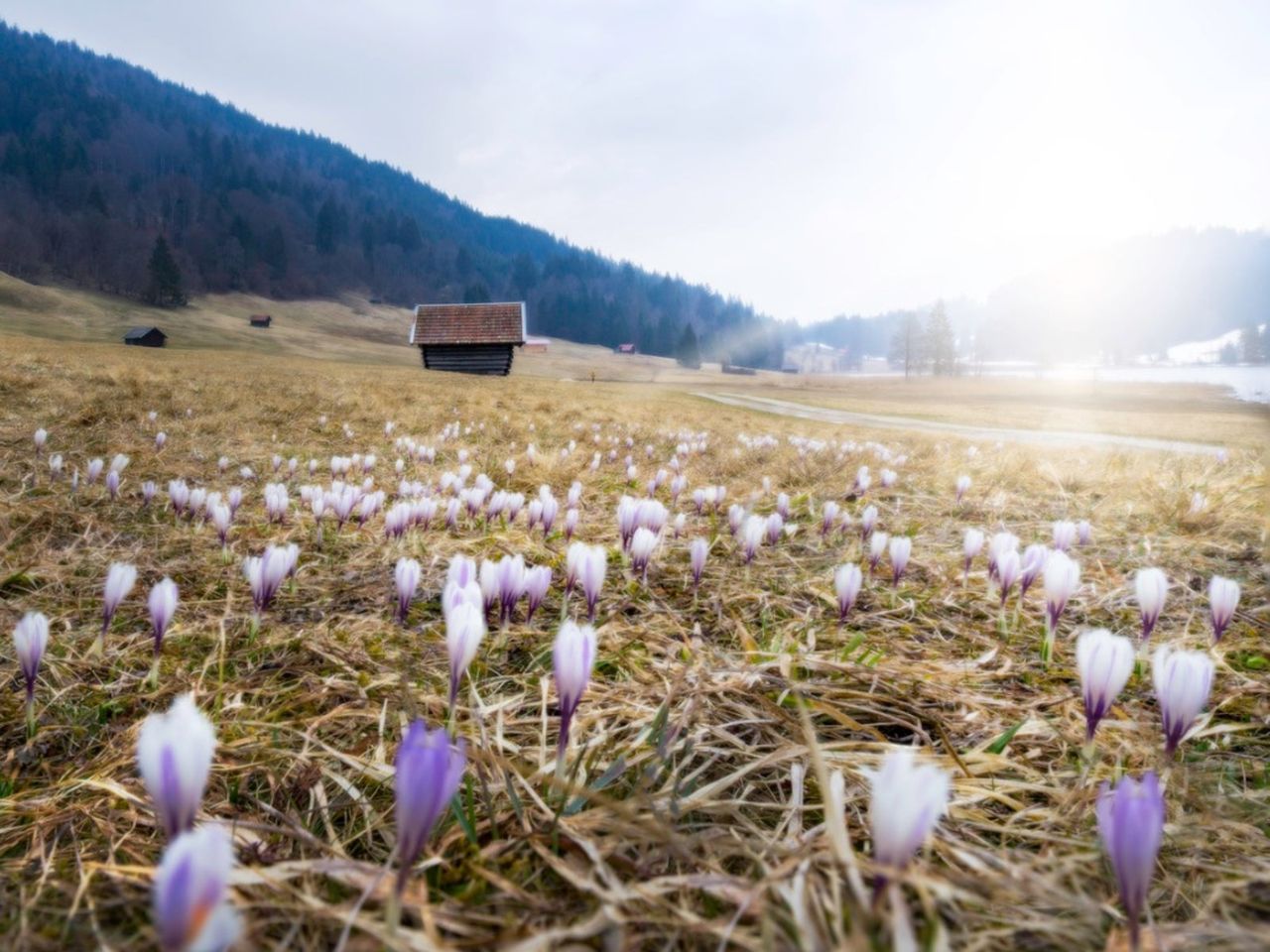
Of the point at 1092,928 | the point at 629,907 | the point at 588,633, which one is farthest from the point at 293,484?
the point at 1092,928

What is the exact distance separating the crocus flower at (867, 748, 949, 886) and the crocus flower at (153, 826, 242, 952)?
0.66 metres

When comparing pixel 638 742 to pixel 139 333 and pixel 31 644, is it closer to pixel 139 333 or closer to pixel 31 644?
pixel 31 644

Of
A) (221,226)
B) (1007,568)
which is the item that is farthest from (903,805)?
(221,226)

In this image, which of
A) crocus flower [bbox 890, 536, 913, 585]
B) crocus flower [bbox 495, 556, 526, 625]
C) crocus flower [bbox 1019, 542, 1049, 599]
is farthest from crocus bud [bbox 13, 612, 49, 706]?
crocus flower [bbox 1019, 542, 1049, 599]

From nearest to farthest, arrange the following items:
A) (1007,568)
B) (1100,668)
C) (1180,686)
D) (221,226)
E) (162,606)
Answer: (1180,686) → (1100,668) → (162,606) → (1007,568) → (221,226)

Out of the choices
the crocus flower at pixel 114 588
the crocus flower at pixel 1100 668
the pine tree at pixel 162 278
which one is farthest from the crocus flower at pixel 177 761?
the pine tree at pixel 162 278

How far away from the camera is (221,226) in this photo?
4129 inches

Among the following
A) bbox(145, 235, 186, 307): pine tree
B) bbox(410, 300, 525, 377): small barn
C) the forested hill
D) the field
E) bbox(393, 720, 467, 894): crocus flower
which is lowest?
the field

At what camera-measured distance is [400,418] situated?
9.01m

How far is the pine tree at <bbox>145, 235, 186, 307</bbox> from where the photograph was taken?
73.5 metres

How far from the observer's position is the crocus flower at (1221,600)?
1718 mm

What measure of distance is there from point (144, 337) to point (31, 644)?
219 feet

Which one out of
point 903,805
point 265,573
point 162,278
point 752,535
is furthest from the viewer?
point 162,278

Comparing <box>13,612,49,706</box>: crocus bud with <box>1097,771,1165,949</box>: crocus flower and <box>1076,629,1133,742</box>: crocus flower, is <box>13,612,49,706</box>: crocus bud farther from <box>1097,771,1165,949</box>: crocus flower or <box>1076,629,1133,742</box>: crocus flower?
<box>1076,629,1133,742</box>: crocus flower
